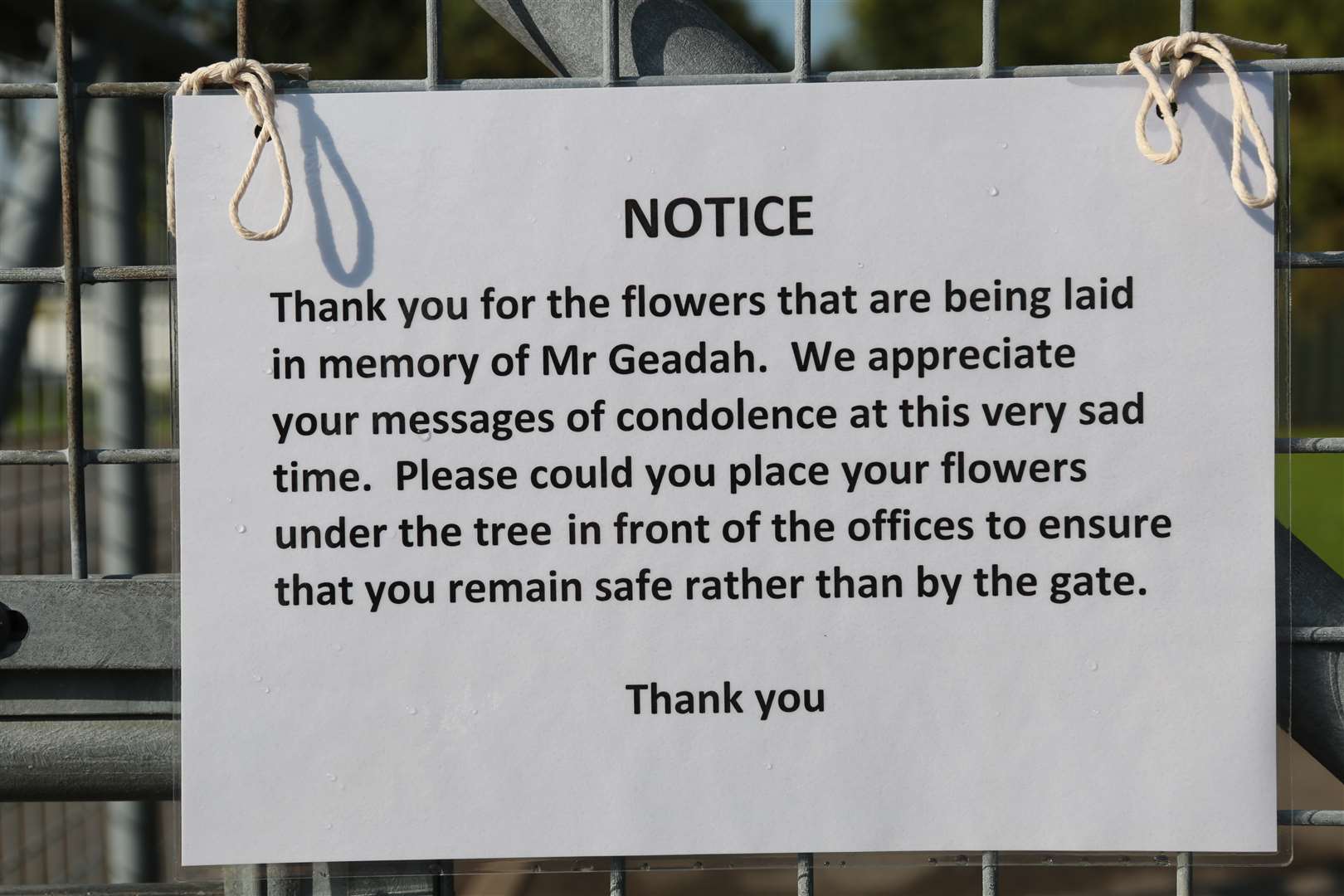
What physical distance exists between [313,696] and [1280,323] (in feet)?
4.43

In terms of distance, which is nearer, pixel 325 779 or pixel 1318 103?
pixel 325 779

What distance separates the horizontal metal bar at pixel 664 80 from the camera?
1482 millimetres

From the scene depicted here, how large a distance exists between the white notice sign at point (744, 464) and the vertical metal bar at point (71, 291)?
0.14 meters

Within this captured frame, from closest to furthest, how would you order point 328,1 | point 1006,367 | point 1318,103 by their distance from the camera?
point 1006,367
point 1318,103
point 328,1

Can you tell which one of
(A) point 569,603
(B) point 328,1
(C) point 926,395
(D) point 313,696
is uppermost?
(B) point 328,1

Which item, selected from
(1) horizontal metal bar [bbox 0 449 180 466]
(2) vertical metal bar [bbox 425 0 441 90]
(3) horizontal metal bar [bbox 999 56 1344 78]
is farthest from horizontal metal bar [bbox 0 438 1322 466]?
(2) vertical metal bar [bbox 425 0 441 90]

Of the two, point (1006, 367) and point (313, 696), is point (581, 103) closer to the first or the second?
point (1006, 367)

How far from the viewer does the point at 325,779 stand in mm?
1546

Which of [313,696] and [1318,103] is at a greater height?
[1318,103]

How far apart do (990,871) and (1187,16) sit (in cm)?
114

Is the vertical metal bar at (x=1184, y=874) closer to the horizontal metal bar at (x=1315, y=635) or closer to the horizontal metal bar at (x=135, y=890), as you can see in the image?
the horizontal metal bar at (x=1315, y=635)

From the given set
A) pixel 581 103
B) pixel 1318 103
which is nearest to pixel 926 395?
pixel 581 103

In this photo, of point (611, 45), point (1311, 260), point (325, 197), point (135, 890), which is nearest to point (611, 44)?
point (611, 45)

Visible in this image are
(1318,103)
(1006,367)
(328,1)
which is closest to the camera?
(1006,367)
